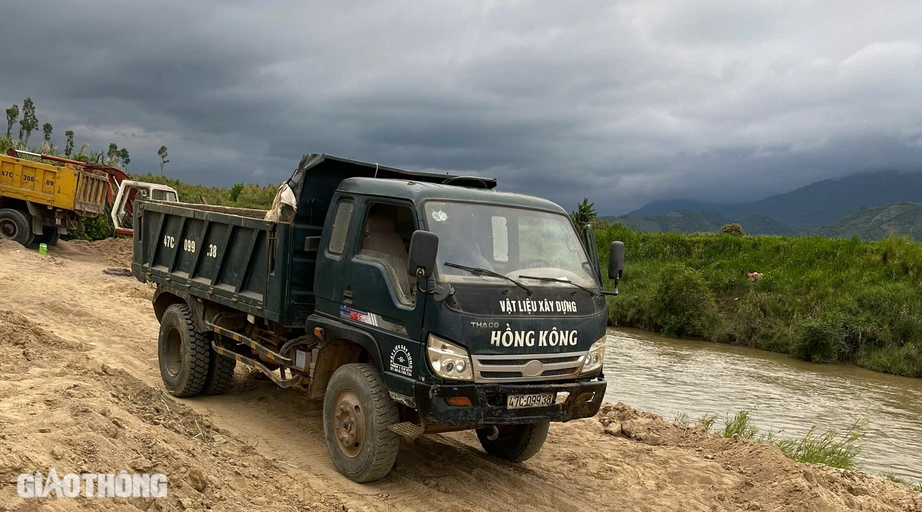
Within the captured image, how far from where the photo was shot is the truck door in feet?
18.2

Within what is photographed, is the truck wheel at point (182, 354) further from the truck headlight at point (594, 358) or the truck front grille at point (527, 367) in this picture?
the truck headlight at point (594, 358)

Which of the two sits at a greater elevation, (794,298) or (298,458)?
(794,298)

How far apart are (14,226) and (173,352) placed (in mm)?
14292

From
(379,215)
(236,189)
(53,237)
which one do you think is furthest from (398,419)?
(236,189)

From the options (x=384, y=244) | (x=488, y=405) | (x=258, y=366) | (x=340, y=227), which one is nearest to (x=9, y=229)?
(x=258, y=366)

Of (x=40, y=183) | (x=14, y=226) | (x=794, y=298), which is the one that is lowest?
(x=14, y=226)

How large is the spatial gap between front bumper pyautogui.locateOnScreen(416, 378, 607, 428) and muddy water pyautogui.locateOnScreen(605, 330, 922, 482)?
578cm

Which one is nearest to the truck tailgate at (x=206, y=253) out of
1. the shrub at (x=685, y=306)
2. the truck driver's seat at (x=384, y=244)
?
the truck driver's seat at (x=384, y=244)

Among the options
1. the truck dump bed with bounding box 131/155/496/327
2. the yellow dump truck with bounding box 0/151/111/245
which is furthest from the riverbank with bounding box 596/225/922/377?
the yellow dump truck with bounding box 0/151/111/245

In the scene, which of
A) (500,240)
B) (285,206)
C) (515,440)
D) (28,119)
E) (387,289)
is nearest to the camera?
(387,289)

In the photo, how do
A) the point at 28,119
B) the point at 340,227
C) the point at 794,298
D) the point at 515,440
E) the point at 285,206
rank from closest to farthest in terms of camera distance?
the point at 340,227
the point at 285,206
the point at 515,440
the point at 794,298
the point at 28,119

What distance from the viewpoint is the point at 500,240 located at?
6.10 m

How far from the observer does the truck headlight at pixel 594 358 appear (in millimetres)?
6000

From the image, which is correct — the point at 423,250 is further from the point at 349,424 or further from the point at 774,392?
the point at 774,392
